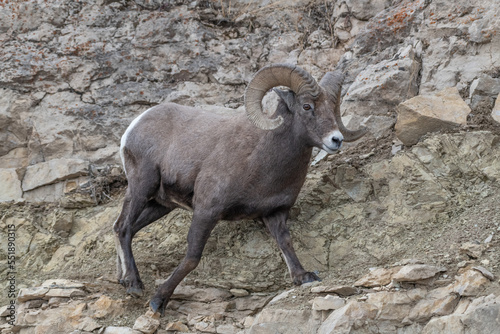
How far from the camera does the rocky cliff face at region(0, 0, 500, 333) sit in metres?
6.47

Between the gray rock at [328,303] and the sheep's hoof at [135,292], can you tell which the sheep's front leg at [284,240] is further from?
the sheep's hoof at [135,292]

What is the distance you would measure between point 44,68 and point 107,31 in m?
1.39

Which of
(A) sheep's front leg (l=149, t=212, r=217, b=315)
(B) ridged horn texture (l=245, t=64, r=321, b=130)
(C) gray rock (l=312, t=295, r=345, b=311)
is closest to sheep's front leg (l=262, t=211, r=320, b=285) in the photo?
(A) sheep's front leg (l=149, t=212, r=217, b=315)

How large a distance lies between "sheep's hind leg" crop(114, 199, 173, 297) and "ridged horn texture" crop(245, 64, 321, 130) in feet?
6.84

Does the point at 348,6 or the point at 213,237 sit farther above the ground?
the point at 348,6

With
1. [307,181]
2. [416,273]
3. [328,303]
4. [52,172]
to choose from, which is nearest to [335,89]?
[307,181]

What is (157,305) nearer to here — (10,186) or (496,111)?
(10,186)

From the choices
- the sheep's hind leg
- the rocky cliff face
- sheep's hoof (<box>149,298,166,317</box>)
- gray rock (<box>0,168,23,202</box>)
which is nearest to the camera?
the rocky cliff face

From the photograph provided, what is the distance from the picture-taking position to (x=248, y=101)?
7.36 meters

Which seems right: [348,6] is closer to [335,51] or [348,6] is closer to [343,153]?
[335,51]

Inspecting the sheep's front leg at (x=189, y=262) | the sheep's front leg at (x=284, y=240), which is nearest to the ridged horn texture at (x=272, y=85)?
the sheep's front leg at (x=284, y=240)

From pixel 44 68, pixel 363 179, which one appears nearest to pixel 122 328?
pixel 363 179

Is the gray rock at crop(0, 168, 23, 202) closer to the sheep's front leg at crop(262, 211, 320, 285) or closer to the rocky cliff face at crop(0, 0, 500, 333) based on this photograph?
the rocky cliff face at crop(0, 0, 500, 333)

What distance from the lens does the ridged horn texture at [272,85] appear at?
7260 mm
